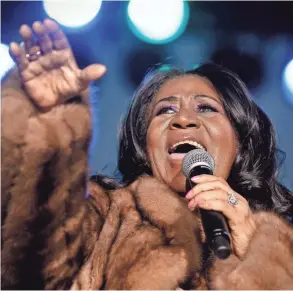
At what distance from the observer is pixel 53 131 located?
150 centimetres

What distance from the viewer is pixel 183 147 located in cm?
216

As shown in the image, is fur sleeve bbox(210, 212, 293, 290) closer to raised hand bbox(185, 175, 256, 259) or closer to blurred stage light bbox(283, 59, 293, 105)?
raised hand bbox(185, 175, 256, 259)

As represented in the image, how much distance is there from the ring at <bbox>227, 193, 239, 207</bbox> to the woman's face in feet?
1.94

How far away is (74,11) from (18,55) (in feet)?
4.81

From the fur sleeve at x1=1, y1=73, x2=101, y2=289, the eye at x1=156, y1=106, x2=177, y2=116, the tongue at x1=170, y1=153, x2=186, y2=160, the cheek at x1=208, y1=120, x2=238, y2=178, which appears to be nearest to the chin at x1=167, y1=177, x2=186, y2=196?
the tongue at x1=170, y1=153, x2=186, y2=160

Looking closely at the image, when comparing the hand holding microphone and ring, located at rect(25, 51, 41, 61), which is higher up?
ring, located at rect(25, 51, 41, 61)

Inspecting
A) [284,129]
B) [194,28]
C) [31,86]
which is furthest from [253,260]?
[194,28]

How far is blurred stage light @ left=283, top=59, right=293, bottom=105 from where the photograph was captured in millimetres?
2893

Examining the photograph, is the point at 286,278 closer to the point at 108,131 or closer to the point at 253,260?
the point at 253,260

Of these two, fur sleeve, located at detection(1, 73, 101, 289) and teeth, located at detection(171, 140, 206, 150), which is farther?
teeth, located at detection(171, 140, 206, 150)

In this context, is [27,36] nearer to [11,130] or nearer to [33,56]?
[33,56]

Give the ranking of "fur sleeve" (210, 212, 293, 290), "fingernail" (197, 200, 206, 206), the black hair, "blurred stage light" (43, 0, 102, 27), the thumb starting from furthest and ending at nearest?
"blurred stage light" (43, 0, 102, 27) → the black hair → "fur sleeve" (210, 212, 293, 290) → the thumb → "fingernail" (197, 200, 206, 206)

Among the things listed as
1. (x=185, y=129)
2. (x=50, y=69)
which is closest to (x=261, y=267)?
(x=185, y=129)

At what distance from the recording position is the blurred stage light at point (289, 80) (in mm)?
2893
